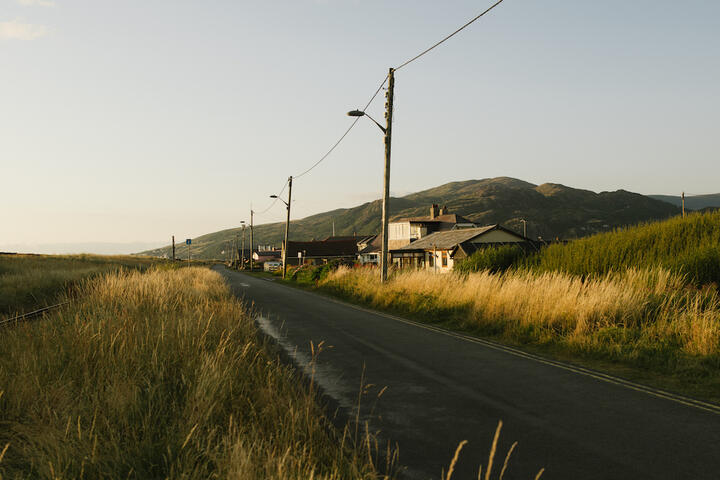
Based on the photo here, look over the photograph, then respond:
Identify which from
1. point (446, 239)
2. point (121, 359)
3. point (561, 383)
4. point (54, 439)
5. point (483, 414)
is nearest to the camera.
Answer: point (54, 439)

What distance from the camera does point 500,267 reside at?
72.7 ft

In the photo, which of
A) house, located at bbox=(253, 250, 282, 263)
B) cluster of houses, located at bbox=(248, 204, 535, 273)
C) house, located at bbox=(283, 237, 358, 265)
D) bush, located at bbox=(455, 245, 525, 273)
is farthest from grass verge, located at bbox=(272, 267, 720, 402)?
house, located at bbox=(253, 250, 282, 263)

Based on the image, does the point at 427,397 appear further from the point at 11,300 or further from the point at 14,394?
Result: the point at 11,300

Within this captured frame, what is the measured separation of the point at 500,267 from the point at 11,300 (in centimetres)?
2203

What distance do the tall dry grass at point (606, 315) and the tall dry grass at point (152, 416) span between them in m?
6.47

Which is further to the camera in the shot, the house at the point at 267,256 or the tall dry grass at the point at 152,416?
the house at the point at 267,256

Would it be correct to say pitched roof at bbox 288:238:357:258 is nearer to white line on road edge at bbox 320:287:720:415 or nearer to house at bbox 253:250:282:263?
house at bbox 253:250:282:263

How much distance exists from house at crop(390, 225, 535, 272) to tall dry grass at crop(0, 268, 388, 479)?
115 feet

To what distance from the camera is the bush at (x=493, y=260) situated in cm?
2219

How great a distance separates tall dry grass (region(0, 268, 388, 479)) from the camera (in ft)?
11.1

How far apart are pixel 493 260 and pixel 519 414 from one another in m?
17.8

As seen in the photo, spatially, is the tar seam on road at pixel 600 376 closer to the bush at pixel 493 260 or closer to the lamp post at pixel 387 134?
the lamp post at pixel 387 134

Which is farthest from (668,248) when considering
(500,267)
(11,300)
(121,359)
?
(11,300)

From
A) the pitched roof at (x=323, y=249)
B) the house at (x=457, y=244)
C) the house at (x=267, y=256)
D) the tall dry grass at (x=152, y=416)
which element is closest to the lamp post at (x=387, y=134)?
the tall dry grass at (x=152, y=416)
